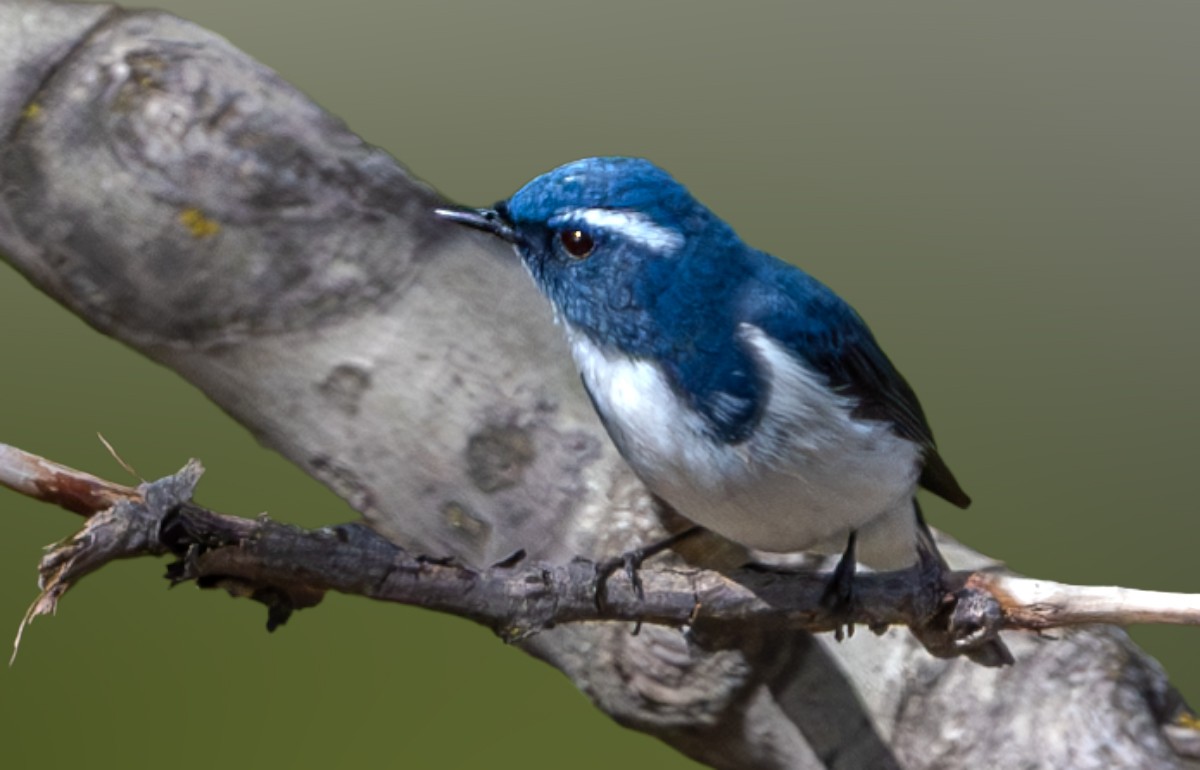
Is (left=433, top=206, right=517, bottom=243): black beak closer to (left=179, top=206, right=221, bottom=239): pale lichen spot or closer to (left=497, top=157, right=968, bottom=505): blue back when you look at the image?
(left=497, top=157, right=968, bottom=505): blue back

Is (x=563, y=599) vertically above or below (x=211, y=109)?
below

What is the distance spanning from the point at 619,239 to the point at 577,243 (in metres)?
0.05

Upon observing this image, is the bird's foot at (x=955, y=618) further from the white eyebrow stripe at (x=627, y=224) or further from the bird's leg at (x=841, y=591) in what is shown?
the white eyebrow stripe at (x=627, y=224)

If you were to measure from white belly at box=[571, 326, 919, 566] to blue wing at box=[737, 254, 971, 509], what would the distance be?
2 cm

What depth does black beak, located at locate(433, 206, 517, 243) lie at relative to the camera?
1382 millimetres

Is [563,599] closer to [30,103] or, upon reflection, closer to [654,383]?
[654,383]

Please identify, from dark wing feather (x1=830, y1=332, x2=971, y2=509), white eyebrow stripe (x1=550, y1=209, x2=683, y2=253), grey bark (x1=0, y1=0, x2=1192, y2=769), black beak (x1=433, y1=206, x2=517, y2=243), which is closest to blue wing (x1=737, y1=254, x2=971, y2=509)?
dark wing feather (x1=830, y1=332, x2=971, y2=509)

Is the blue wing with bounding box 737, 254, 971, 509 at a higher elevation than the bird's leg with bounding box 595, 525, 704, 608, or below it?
higher

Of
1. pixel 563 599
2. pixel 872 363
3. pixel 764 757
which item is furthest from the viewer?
pixel 764 757

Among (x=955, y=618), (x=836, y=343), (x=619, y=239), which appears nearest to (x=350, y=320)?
(x=619, y=239)

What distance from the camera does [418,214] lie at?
6.22ft

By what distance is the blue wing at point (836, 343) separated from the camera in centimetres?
138

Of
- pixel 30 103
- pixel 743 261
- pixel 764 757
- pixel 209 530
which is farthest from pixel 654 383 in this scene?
pixel 30 103

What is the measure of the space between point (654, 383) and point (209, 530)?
47 cm
